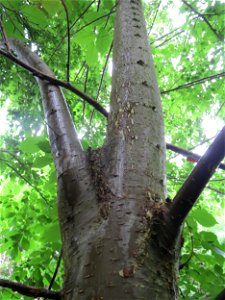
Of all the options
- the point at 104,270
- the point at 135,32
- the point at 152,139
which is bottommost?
the point at 104,270

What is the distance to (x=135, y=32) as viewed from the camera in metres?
1.51

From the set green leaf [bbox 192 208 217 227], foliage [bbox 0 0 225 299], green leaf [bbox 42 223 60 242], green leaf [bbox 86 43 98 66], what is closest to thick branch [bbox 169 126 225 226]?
foliage [bbox 0 0 225 299]

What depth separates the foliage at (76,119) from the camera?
1.51 metres

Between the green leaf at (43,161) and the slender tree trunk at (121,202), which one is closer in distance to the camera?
the slender tree trunk at (121,202)

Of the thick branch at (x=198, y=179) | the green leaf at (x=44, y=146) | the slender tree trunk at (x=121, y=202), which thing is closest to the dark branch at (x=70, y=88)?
the slender tree trunk at (x=121, y=202)

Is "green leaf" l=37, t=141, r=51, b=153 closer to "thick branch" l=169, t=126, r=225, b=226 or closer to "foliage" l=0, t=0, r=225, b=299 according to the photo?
"foliage" l=0, t=0, r=225, b=299

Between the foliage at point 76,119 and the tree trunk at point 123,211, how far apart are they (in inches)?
8.8

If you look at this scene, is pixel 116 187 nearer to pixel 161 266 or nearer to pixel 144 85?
pixel 161 266

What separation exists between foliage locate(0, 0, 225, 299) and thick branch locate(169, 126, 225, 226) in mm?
241

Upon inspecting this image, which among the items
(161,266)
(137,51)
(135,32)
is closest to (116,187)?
(161,266)

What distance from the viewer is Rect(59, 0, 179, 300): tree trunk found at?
687 mm

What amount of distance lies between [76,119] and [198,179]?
2633 mm

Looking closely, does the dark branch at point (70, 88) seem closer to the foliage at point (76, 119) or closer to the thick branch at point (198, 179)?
the foliage at point (76, 119)

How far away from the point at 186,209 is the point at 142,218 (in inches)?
4.4
